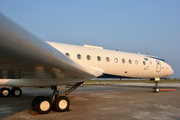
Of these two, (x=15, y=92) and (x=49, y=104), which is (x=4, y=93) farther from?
(x=49, y=104)

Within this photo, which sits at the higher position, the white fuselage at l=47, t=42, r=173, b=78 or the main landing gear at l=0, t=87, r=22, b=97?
the white fuselage at l=47, t=42, r=173, b=78

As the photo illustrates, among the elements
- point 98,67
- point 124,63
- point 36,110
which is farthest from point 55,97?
point 124,63

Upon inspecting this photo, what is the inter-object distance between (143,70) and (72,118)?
9212 millimetres

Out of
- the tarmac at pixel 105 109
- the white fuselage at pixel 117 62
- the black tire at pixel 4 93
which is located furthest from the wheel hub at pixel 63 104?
the black tire at pixel 4 93

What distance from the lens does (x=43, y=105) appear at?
6.63 metres

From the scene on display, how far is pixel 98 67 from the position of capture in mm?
10461

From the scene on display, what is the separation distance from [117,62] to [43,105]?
6.57 m

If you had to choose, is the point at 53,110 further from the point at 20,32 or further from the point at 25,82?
the point at 20,32

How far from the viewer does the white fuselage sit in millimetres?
9766

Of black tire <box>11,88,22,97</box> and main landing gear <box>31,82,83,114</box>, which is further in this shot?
black tire <box>11,88,22,97</box>

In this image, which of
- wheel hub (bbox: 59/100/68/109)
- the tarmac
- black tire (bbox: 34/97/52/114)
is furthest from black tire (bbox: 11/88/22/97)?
wheel hub (bbox: 59/100/68/109)

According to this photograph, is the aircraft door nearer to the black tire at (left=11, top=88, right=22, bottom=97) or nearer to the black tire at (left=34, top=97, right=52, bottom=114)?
the black tire at (left=34, top=97, right=52, bottom=114)

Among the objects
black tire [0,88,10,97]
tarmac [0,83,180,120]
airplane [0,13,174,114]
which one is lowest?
tarmac [0,83,180,120]

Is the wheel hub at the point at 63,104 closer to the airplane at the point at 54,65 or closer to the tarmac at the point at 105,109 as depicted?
the airplane at the point at 54,65
